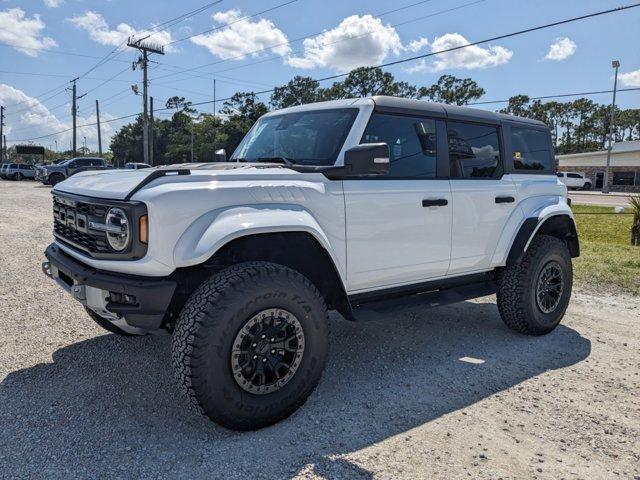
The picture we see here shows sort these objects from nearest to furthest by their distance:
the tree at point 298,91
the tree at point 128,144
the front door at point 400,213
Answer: the front door at point 400,213
the tree at point 298,91
the tree at point 128,144

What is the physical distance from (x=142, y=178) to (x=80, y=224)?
0.55 m

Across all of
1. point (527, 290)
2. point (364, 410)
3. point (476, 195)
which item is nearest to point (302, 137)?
point (476, 195)

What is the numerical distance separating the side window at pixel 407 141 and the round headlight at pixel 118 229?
1.76m

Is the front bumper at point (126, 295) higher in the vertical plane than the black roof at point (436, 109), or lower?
lower

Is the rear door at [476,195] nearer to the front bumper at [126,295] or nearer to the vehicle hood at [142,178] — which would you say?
the vehicle hood at [142,178]

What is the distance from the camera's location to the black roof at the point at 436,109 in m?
3.82

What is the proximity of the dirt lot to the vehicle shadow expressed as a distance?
11mm

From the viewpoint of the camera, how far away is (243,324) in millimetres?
2805

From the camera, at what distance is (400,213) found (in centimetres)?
365

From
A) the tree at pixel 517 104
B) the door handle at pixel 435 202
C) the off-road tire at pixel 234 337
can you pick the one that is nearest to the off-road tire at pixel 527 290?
the door handle at pixel 435 202

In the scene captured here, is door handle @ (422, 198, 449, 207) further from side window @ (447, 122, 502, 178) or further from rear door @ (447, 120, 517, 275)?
side window @ (447, 122, 502, 178)

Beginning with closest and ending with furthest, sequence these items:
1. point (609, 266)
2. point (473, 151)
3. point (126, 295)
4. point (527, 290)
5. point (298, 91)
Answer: point (126, 295), point (473, 151), point (527, 290), point (609, 266), point (298, 91)

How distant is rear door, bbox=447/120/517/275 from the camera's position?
411 cm

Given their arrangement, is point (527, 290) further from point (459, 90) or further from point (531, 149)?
point (459, 90)
